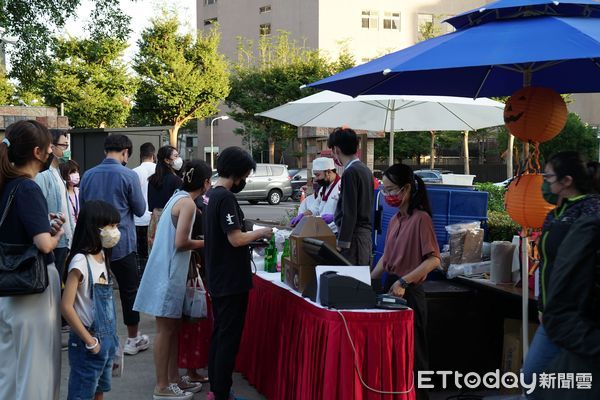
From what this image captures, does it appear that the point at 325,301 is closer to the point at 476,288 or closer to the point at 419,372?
the point at 419,372

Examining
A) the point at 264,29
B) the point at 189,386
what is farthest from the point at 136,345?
the point at 264,29

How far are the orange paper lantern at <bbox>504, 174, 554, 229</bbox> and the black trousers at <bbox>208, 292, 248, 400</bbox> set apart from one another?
190cm

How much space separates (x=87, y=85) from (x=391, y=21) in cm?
2707

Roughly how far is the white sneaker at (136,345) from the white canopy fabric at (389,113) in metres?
3.11

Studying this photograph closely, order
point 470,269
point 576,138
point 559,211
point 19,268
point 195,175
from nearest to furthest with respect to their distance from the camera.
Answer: point 559,211 → point 19,268 → point 195,175 → point 470,269 → point 576,138

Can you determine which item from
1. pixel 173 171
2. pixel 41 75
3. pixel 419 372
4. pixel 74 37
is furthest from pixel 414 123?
pixel 74 37

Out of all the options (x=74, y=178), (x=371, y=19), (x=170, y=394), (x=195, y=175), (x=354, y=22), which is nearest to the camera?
(x=195, y=175)

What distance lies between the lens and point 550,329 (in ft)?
9.00

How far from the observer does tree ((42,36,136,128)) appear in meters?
28.7

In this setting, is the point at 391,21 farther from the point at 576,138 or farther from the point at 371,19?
the point at 576,138

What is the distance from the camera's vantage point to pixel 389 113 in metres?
8.91

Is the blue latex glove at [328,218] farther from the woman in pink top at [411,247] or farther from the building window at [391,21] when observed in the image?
the building window at [391,21]

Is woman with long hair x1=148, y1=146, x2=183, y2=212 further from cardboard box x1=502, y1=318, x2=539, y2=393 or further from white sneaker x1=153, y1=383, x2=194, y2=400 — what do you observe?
cardboard box x1=502, y1=318, x2=539, y2=393

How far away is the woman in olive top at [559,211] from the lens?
2951 millimetres
